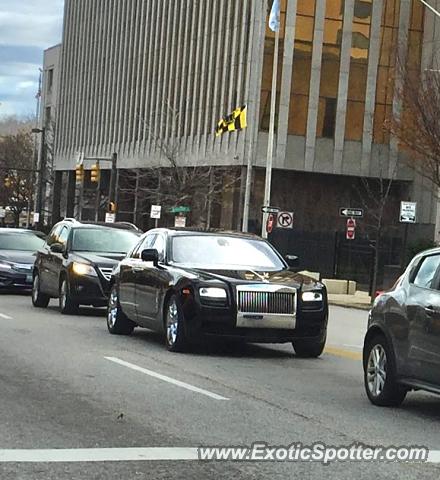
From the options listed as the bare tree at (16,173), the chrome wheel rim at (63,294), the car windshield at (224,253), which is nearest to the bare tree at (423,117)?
the chrome wheel rim at (63,294)

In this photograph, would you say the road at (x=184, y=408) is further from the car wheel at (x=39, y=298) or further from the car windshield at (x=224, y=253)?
the car wheel at (x=39, y=298)

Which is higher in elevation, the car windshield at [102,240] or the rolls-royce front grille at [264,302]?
the car windshield at [102,240]

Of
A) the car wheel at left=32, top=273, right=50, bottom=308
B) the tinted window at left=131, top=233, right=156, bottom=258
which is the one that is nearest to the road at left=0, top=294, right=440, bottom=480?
the tinted window at left=131, top=233, right=156, bottom=258

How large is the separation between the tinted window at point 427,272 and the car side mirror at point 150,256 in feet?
18.2

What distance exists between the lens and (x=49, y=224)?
90.3 metres

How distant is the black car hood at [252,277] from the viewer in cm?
1431

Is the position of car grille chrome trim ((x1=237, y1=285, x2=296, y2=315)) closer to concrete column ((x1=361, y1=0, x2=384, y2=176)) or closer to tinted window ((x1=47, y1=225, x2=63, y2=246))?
tinted window ((x1=47, y1=225, x2=63, y2=246))

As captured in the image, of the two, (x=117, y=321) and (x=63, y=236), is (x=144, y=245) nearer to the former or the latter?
(x=117, y=321)

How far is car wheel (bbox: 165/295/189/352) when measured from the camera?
14375 millimetres

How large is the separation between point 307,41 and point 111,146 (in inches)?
922

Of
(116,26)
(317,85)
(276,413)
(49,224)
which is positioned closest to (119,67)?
(116,26)

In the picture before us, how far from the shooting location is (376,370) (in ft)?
35.8

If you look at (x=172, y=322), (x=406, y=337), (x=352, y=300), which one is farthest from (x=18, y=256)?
(x=406, y=337)

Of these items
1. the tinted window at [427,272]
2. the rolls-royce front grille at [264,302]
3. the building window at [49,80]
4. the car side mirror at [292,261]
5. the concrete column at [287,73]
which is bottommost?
the rolls-royce front grille at [264,302]
